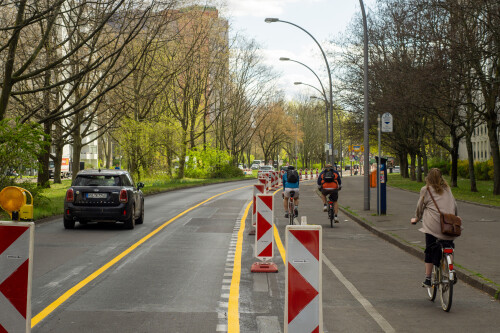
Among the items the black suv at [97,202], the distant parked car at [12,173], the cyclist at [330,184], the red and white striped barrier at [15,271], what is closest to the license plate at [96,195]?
the black suv at [97,202]

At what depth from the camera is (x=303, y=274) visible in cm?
546

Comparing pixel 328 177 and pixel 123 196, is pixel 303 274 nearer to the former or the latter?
pixel 123 196

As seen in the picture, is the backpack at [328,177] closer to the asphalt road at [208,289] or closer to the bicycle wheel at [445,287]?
the asphalt road at [208,289]

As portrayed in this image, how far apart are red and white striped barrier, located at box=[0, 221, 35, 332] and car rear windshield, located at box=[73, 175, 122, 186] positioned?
487 inches

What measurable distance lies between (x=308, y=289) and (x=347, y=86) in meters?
46.4

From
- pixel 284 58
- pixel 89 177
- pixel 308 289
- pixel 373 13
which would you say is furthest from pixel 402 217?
pixel 373 13

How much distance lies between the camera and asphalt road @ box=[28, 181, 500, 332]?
6.99 meters

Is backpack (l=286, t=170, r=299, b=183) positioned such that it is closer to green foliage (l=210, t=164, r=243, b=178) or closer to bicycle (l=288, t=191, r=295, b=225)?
bicycle (l=288, t=191, r=295, b=225)

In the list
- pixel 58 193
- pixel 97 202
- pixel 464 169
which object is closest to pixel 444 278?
pixel 97 202

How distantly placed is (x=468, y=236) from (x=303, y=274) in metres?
10.7

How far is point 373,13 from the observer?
4634 cm

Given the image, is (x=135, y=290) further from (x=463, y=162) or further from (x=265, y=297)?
(x=463, y=162)

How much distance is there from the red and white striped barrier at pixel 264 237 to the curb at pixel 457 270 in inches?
107

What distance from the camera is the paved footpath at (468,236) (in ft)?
32.2
